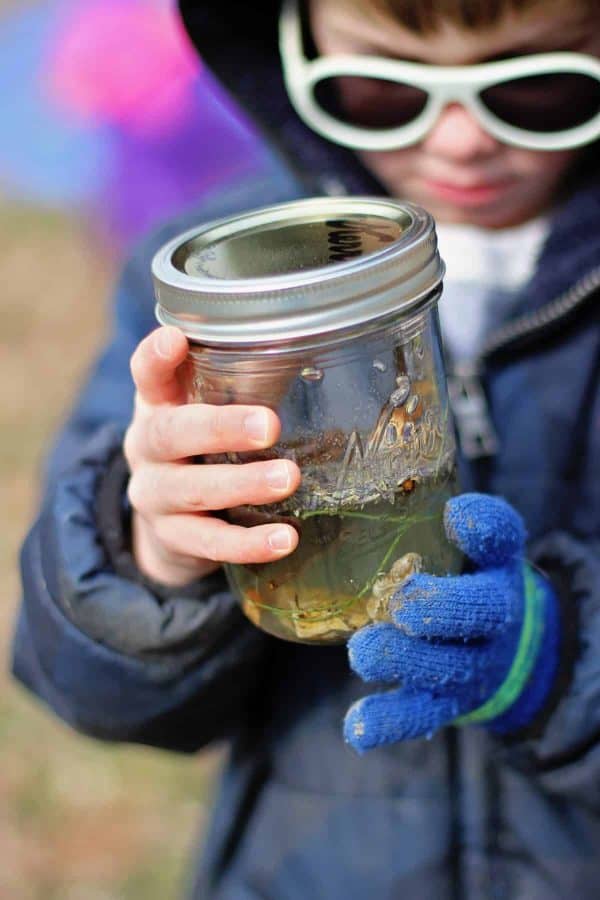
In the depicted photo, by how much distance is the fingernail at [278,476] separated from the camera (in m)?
0.73

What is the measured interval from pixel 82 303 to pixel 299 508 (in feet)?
10.5

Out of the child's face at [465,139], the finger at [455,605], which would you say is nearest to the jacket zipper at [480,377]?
the child's face at [465,139]

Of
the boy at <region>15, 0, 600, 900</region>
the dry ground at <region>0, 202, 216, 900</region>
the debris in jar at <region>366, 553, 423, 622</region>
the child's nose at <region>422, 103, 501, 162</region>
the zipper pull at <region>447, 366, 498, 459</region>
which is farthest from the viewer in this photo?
the dry ground at <region>0, 202, 216, 900</region>

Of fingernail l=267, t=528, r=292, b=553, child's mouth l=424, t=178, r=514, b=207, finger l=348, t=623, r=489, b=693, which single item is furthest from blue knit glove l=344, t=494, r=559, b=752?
child's mouth l=424, t=178, r=514, b=207

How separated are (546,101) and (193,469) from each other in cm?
63

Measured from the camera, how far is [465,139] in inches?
46.7

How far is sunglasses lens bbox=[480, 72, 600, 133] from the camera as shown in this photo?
1132 millimetres

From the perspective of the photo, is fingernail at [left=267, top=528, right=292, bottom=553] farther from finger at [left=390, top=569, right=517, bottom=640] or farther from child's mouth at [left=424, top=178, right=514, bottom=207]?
child's mouth at [left=424, top=178, right=514, bottom=207]

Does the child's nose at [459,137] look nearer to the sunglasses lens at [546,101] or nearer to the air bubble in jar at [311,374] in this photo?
the sunglasses lens at [546,101]

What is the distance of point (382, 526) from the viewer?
78cm

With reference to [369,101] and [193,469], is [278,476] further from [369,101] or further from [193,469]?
[369,101]

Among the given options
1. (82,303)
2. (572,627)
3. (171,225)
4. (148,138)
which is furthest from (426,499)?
(82,303)

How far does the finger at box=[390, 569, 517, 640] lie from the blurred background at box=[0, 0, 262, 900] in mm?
1261

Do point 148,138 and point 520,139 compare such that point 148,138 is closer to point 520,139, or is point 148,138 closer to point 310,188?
point 310,188
